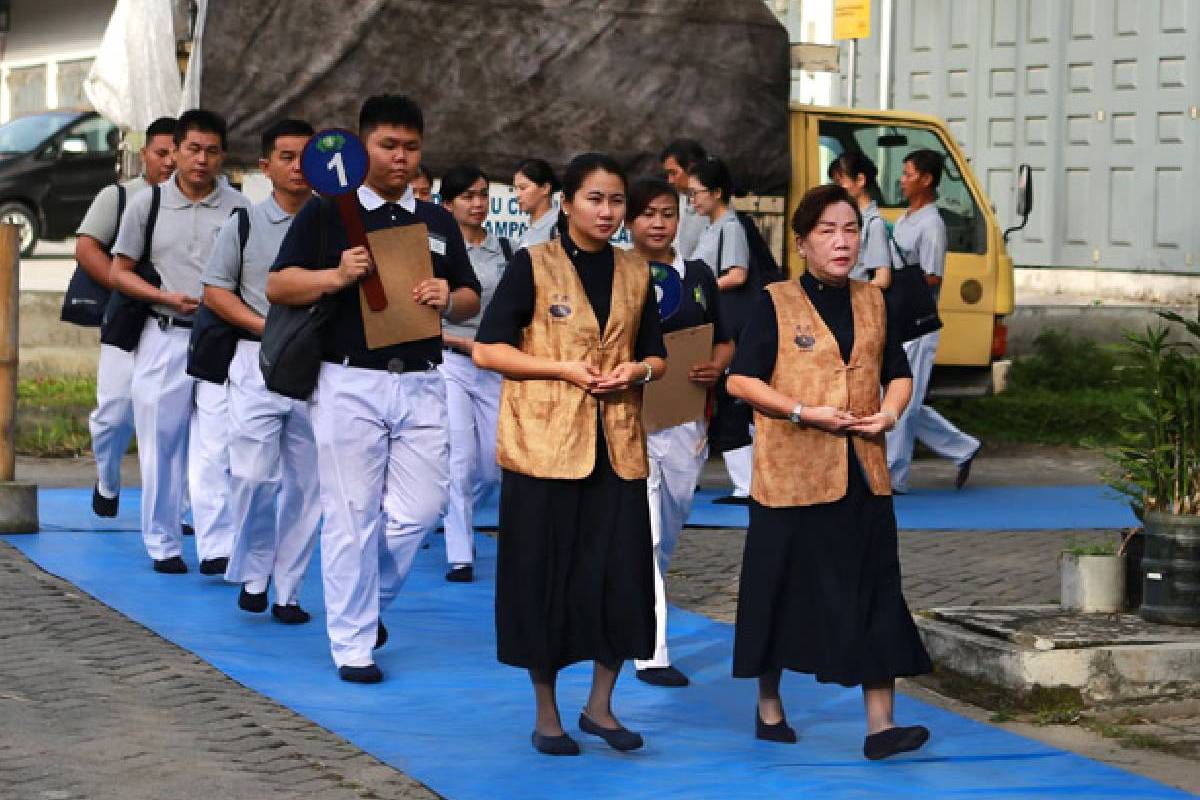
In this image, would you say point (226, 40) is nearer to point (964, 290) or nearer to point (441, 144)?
point (441, 144)

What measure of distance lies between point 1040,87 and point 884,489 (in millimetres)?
17230

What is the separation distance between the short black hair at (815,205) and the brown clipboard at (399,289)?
136 centimetres

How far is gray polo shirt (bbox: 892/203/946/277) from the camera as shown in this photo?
1366 centimetres

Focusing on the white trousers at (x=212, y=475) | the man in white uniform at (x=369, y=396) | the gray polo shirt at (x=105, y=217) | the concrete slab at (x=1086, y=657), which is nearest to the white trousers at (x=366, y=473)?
the man in white uniform at (x=369, y=396)

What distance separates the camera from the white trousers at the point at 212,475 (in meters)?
10.5

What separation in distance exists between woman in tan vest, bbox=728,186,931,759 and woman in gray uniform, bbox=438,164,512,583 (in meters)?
3.45

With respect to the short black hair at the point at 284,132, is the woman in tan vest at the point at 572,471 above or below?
below

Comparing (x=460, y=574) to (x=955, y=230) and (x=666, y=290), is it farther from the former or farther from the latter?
(x=955, y=230)

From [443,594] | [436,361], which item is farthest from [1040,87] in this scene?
[436,361]

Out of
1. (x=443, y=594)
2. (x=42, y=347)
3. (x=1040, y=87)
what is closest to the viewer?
(x=443, y=594)

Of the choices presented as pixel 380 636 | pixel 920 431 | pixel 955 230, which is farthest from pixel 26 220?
pixel 380 636

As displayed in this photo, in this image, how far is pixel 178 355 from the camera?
10648mm

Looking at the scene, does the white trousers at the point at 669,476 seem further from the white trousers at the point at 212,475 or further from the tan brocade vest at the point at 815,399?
the white trousers at the point at 212,475

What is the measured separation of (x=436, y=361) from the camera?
27.5 ft
